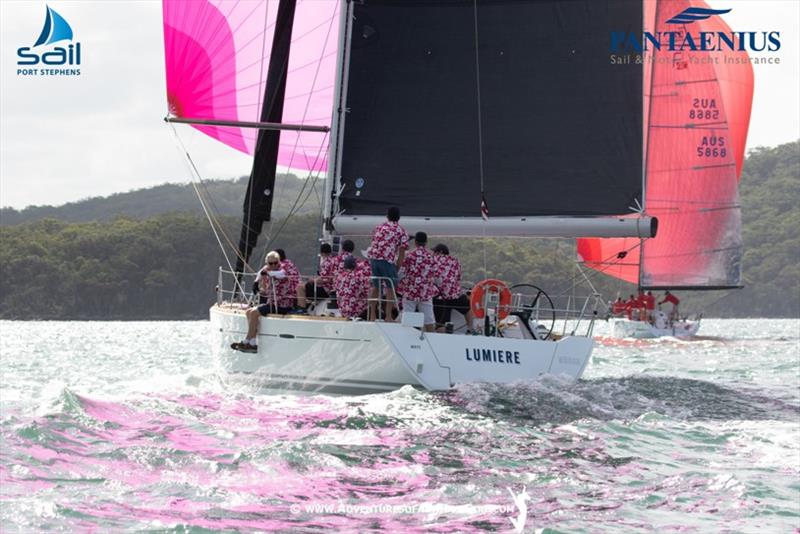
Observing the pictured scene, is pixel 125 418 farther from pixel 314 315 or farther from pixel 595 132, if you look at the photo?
pixel 595 132

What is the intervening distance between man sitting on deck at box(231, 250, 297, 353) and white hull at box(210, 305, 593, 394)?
0.14 metres

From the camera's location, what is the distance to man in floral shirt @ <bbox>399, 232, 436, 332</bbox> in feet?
38.9

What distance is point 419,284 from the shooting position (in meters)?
11.9

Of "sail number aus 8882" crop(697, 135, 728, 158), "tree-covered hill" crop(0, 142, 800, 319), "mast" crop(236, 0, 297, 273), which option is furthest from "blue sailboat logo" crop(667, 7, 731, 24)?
"tree-covered hill" crop(0, 142, 800, 319)

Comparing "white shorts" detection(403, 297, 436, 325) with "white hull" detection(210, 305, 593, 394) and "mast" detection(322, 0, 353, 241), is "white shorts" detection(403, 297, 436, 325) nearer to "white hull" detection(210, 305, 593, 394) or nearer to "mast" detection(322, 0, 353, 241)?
"white hull" detection(210, 305, 593, 394)

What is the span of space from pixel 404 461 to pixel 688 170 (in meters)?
30.2

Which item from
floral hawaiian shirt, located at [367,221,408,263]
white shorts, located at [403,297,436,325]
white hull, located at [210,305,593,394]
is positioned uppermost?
floral hawaiian shirt, located at [367,221,408,263]

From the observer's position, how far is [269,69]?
1548 cm

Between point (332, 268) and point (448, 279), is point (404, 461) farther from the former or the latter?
point (332, 268)

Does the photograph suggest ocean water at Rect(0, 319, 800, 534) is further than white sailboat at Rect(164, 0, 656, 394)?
No

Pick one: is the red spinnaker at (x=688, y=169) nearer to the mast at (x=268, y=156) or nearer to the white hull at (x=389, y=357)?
the mast at (x=268, y=156)

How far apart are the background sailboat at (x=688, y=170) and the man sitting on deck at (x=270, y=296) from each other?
22.8 metres

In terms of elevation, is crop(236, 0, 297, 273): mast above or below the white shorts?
above

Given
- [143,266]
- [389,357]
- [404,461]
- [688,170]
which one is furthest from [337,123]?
[143,266]
